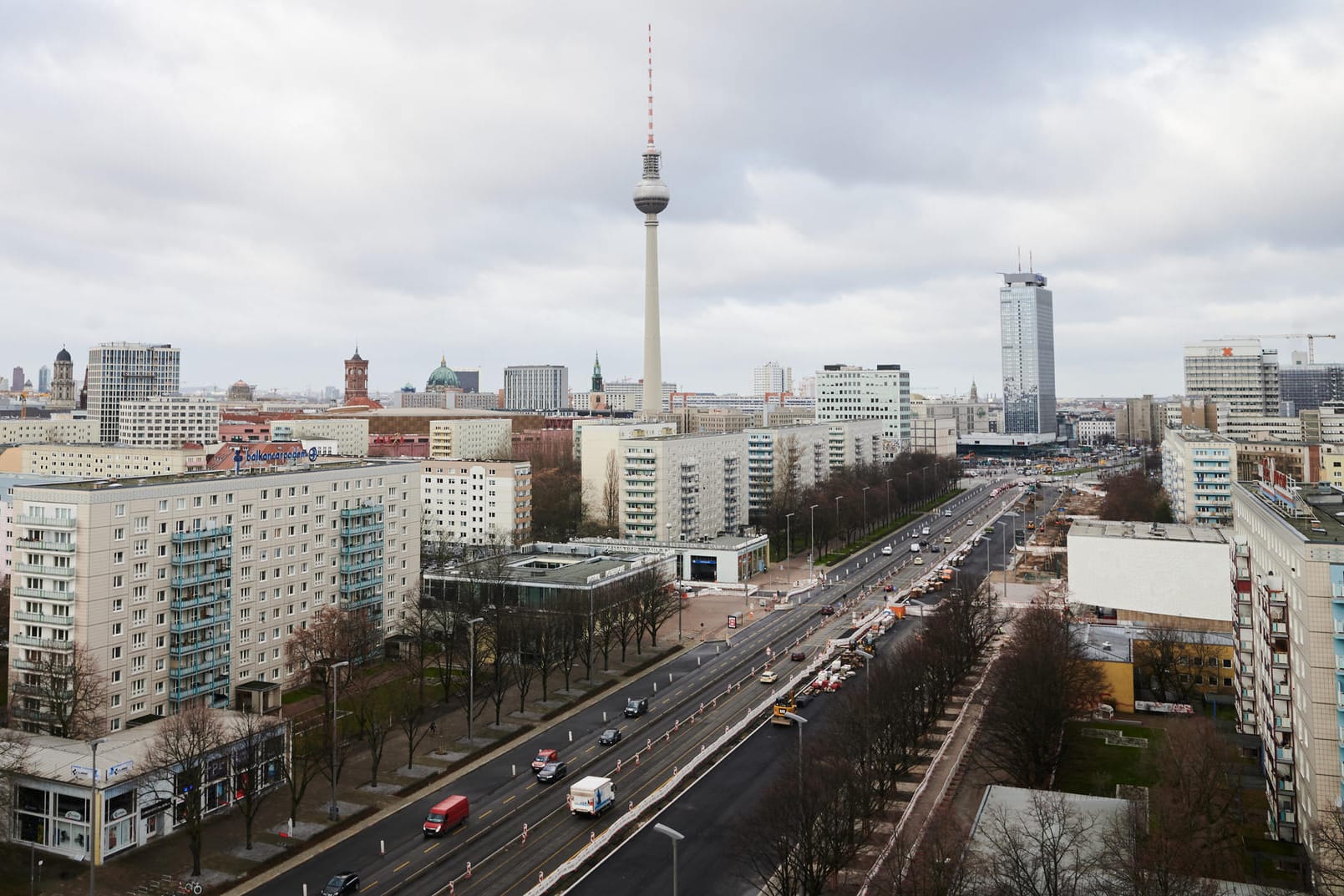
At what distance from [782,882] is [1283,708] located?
26.0m

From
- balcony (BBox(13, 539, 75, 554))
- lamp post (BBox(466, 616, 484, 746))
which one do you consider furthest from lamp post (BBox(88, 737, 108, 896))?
lamp post (BBox(466, 616, 484, 746))

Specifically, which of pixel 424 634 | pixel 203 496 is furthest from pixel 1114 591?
pixel 203 496

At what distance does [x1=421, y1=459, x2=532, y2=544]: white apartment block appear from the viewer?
127500mm

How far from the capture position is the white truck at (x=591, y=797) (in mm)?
44938

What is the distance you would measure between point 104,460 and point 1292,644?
16032 centimetres

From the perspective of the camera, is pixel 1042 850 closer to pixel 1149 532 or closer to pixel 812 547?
pixel 1149 532

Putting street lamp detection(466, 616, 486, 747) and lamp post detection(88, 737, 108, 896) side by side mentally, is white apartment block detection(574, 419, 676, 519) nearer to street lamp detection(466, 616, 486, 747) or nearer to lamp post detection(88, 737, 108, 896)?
street lamp detection(466, 616, 486, 747)

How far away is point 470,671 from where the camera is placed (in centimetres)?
5762

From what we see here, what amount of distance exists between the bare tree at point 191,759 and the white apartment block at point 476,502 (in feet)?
255

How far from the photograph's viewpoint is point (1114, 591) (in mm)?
85438

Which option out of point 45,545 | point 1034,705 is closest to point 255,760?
point 45,545

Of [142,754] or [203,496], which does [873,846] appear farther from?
[203,496]

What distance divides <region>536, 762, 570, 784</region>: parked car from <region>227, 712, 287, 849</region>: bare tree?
1262 cm

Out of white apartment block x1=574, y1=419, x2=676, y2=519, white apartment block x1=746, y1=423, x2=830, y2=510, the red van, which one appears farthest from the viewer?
white apartment block x1=746, y1=423, x2=830, y2=510
